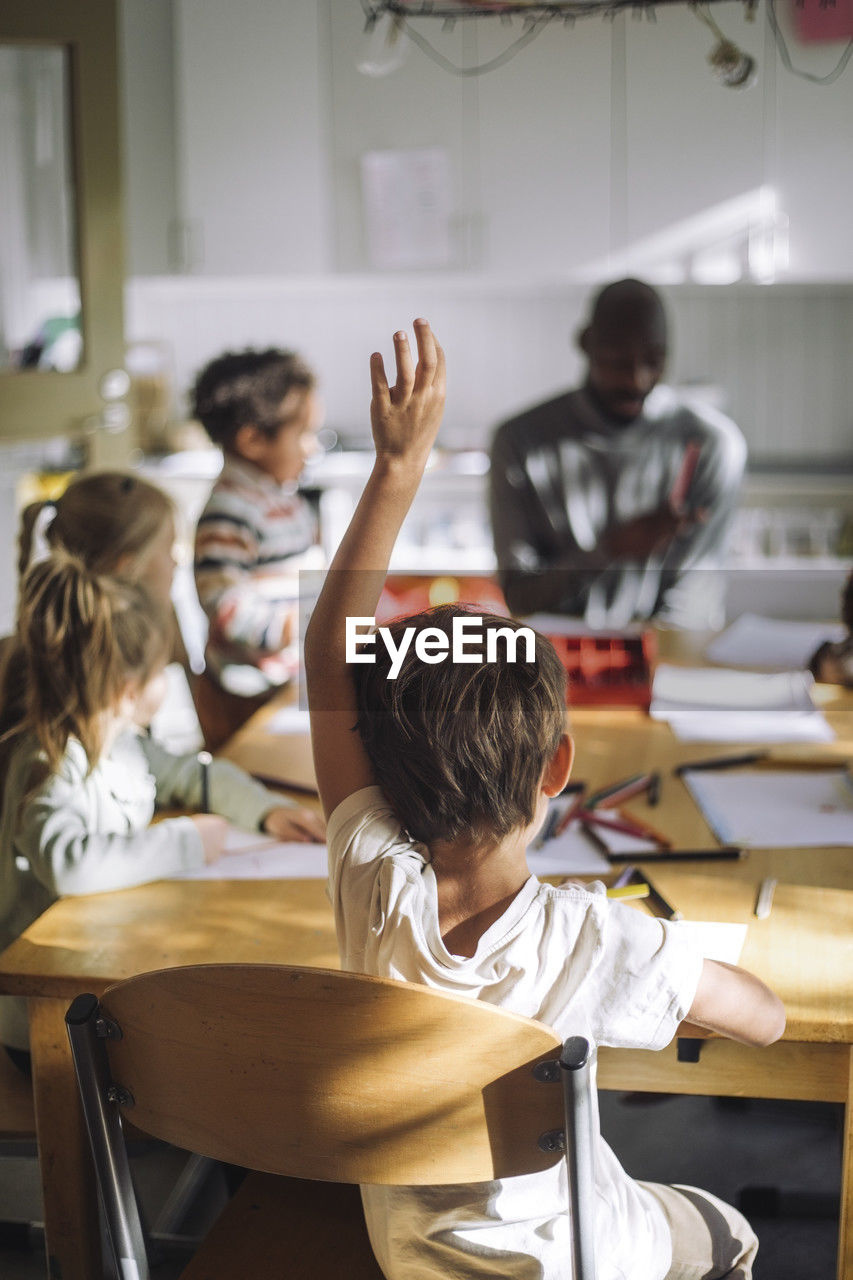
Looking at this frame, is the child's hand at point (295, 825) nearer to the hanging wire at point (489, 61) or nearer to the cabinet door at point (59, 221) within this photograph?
the hanging wire at point (489, 61)

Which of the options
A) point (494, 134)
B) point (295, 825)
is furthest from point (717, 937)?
point (494, 134)

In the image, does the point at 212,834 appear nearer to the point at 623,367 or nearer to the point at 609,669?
the point at 609,669

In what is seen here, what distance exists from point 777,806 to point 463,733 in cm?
51

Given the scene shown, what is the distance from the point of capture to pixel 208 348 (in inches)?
130

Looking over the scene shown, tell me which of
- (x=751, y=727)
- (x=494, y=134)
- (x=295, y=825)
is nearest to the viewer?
(x=295, y=825)

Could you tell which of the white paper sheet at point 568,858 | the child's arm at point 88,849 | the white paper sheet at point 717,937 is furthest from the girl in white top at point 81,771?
the white paper sheet at point 717,937

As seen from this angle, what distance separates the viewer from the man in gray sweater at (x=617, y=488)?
5.86 ft

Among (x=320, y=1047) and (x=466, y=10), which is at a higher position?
(x=466, y=10)

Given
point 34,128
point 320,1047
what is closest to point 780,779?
point 320,1047

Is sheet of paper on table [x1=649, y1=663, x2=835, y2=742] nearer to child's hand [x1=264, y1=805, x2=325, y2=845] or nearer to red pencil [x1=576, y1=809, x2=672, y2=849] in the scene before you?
red pencil [x1=576, y1=809, x2=672, y2=849]

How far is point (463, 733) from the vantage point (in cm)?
74

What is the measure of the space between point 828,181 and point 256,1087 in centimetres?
110

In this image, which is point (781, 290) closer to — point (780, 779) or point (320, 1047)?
point (780, 779)

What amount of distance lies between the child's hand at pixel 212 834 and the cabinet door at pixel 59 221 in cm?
109
